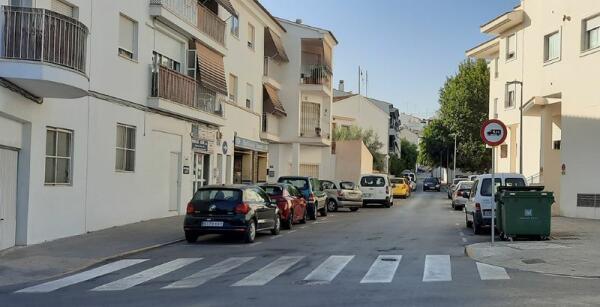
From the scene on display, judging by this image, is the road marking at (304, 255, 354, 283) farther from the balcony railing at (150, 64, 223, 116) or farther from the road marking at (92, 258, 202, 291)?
the balcony railing at (150, 64, 223, 116)

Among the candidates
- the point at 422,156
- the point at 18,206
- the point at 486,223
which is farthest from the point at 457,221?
the point at 422,156

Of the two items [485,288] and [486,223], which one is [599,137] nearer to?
[486,223]

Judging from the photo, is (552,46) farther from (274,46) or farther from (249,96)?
(274,46)

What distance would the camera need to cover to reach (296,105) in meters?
37.8

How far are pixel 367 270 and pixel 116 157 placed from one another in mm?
10244

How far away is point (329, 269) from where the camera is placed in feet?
37.3

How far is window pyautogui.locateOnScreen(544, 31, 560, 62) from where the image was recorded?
27.4 metres

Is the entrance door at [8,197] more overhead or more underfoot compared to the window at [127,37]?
more underfoot

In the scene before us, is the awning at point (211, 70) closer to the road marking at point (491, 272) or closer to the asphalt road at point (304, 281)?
the asphalt road at point (304, 281)

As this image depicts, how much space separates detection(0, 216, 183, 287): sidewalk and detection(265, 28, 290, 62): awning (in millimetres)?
18740

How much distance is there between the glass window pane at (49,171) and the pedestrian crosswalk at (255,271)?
12.8ft

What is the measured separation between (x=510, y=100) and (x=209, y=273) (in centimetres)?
2902

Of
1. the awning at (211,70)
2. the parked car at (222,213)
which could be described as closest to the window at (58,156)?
the parked car at (222,213)

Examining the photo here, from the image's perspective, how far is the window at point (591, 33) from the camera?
24145 millimetres
